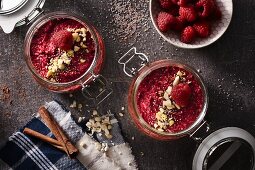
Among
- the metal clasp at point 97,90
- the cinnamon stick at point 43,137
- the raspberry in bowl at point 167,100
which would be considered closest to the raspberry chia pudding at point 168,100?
the raspberry in bowl at point 167,100

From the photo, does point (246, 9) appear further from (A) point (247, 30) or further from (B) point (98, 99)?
(B) point (98, 99)

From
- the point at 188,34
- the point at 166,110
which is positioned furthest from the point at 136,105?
the point at 188,34

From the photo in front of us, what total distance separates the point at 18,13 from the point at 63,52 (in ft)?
0.52

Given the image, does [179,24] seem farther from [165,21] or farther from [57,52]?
[57,52]

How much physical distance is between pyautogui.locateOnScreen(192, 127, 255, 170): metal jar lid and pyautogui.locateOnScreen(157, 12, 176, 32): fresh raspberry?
0.28 meters

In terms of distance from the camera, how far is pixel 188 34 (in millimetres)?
1305

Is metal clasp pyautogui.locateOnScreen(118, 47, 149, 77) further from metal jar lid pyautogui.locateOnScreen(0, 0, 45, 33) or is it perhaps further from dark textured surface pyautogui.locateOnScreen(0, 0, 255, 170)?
metal jar lid pyautogui.locateOnScreen(0, 0, 45, 33)

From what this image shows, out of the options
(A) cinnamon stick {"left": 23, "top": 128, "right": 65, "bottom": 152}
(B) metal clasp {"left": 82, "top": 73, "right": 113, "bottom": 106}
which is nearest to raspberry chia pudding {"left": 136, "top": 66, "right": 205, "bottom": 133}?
(B) metal clasp {"left": 82, "top": 73, "right": 113, "bottom": 106}

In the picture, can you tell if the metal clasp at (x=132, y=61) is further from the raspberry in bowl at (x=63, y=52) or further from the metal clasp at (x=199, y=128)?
the metal clasp at (x=199, y=128)

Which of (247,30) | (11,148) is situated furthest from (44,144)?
(247,30)

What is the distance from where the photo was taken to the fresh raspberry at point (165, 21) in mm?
1299

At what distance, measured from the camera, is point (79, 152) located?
4.51ft

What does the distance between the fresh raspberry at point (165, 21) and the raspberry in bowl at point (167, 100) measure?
0.08 metres

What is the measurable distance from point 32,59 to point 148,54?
0.28 meters
